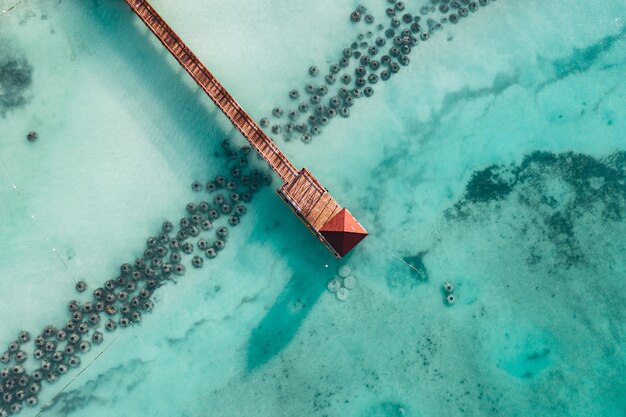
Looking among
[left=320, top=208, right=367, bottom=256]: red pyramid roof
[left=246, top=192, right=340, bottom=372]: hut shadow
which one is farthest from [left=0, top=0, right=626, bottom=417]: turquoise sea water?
[left=320, top=208, right=367, bottom=256]: red pyramid roof

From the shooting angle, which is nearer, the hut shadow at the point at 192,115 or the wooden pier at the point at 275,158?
the wooden pier at the point at 275,158

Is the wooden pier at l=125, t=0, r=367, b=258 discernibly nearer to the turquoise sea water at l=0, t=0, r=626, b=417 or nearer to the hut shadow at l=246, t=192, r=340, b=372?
the hut shadow at l=246, t=192, r=340, b=372

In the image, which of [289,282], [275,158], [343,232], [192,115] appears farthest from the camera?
[192,115]

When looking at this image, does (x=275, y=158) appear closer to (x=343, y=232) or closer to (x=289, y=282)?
(x=343, y=232)

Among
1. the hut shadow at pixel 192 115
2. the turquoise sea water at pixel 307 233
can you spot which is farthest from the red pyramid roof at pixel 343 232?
the hut shadow at pixel 192 115

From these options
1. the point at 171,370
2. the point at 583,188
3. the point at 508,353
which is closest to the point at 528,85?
the point at 583,188

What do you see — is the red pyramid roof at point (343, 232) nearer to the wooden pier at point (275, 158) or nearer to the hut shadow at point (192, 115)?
the wooden pier at point (275, 158)

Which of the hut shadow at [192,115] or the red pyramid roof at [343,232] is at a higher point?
the hut shadow at [192,115]

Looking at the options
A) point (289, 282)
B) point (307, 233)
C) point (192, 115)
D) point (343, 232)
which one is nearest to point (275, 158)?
point (307, 233)
